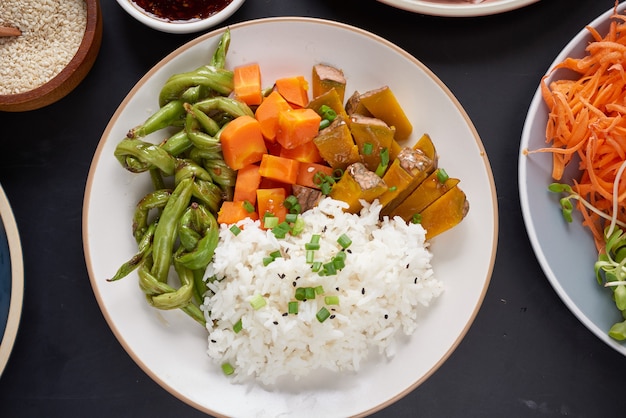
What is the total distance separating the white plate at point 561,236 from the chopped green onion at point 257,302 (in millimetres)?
1037

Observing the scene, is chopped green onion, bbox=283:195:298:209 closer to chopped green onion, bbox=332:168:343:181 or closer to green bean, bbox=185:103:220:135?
chopped green onion, bbox=332:168:343:181

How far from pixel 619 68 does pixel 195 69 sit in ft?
5.09

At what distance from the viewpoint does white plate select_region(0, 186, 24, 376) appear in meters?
2.10

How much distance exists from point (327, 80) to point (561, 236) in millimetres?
1091

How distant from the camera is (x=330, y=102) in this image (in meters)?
2.04

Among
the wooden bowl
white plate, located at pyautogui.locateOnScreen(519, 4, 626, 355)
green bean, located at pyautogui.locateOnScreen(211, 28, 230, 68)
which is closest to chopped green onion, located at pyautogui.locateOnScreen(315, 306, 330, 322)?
white plate, located at pyautogui.locateOnScreen(519, 4, 626, 355)

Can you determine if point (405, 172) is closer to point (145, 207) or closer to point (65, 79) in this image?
point (145, 207)

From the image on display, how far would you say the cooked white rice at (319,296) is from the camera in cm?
196

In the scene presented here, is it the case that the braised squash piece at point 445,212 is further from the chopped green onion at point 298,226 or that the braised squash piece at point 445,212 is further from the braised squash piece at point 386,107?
the chopped green onion at point 298,226

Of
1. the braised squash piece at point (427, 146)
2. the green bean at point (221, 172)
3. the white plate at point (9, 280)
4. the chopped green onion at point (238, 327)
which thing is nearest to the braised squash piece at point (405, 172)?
the braised squash piece at point (427, 146)

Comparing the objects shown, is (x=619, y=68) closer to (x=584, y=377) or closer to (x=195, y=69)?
(x=584, y=377)

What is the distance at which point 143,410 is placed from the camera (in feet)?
7.64

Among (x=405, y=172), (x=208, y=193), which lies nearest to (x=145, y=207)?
(x=208, y=193)

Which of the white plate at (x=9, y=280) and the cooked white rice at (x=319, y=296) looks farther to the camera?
the white plate at (x=9, y=280)
